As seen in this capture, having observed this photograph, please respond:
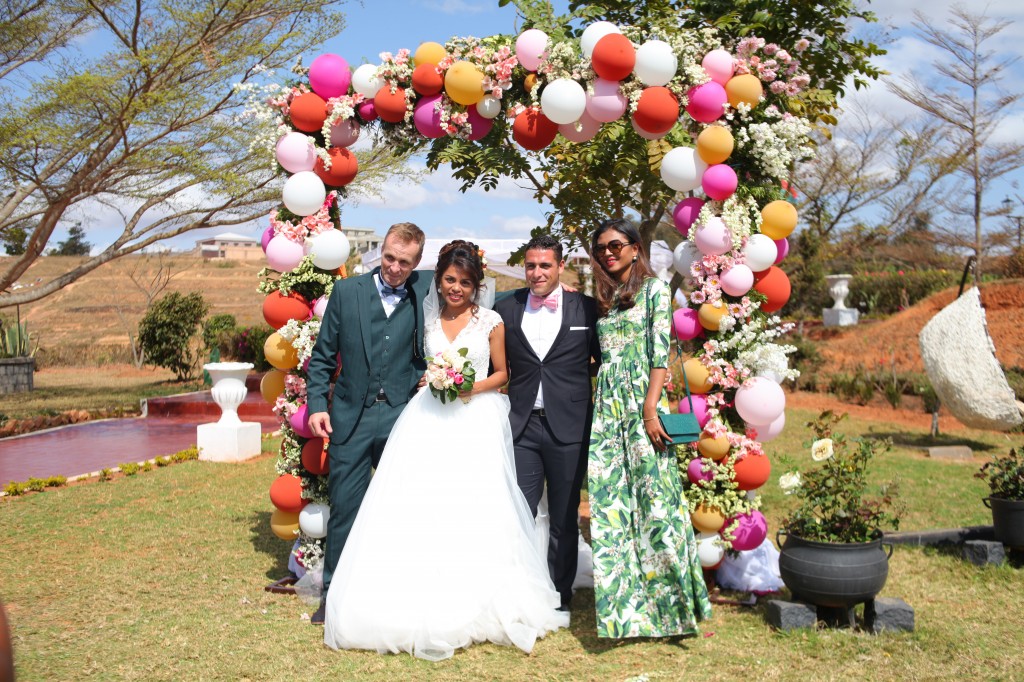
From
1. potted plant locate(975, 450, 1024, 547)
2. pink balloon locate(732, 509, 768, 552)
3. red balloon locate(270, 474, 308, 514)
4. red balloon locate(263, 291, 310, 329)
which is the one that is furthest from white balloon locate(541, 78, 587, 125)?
potted plant locate(975, 450, 1024, 547)

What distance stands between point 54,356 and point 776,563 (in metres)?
25.1

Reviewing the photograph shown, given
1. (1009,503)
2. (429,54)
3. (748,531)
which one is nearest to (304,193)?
(429,54)

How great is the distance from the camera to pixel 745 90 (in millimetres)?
5145

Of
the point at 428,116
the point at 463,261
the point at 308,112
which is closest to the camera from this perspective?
the point at 463,261

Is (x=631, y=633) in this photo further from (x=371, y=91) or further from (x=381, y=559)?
(x=371, y=91)

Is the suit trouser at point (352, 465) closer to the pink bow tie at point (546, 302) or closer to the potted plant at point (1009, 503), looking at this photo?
the pink bow tie at point (546, 302)

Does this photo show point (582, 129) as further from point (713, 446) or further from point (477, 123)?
point (713, 446)

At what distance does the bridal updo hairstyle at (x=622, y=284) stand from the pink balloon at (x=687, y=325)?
75 centimetres

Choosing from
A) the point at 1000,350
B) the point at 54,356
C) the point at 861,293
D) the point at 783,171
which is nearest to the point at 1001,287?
the point at 1000,350

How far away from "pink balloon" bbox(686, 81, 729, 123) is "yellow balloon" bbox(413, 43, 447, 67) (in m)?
1.71

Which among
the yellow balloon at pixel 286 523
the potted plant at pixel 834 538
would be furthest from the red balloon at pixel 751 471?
the yellow balloon at pixel 286 523

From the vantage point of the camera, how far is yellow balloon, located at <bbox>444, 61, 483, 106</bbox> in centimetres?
545

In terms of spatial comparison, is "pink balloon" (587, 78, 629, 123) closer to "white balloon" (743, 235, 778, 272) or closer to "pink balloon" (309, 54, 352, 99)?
"white balloon" (743, 235, 778, 272)

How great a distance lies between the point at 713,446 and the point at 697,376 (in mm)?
445
